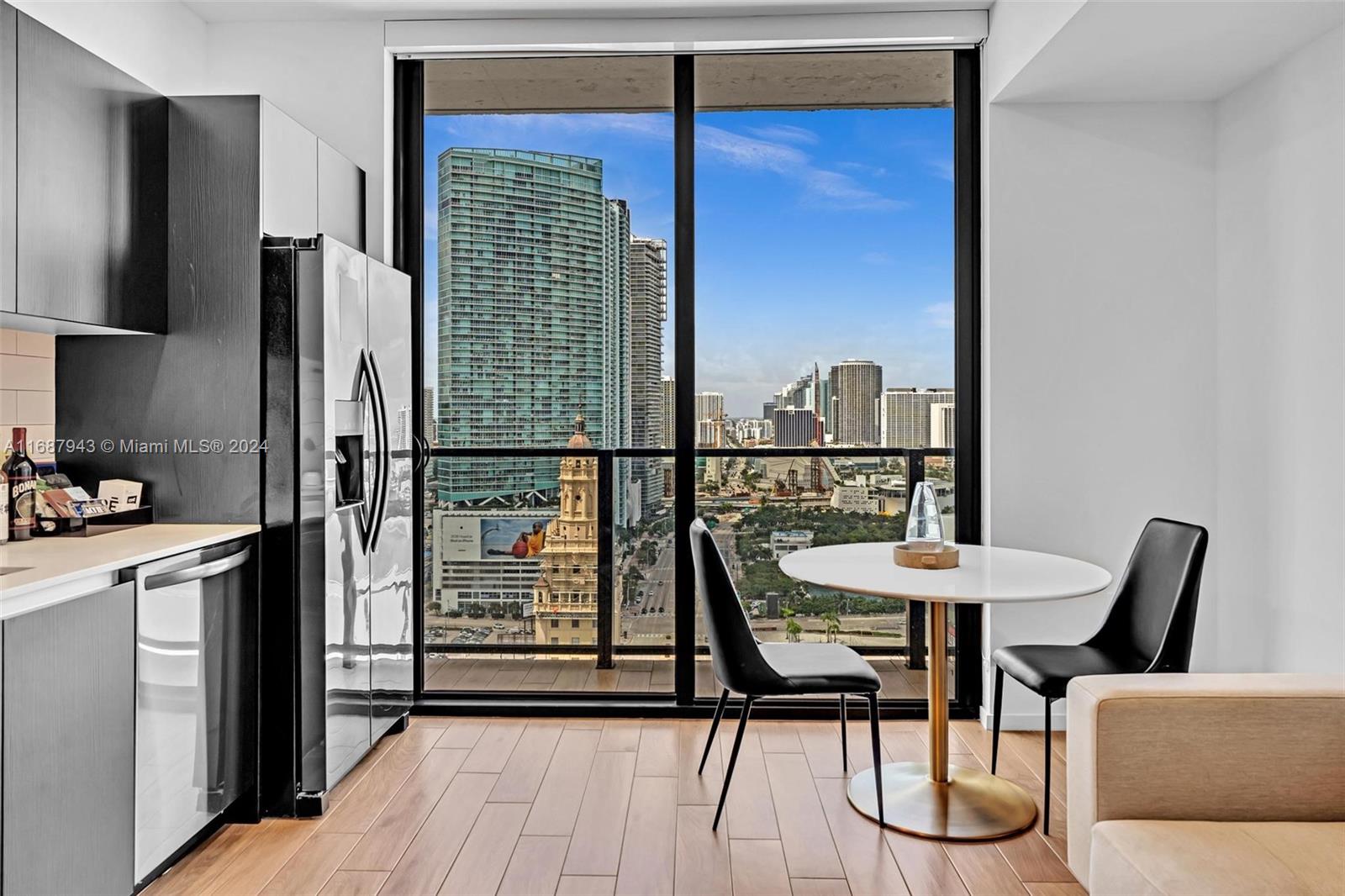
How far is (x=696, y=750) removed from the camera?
3072 millimetres

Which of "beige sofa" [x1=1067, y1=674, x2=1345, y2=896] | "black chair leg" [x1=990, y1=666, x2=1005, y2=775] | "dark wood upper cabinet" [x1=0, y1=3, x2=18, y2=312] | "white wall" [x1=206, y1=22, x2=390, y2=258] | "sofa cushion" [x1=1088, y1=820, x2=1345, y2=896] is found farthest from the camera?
"white wall" [x1=206, y1=22, x2=390, y2=258]

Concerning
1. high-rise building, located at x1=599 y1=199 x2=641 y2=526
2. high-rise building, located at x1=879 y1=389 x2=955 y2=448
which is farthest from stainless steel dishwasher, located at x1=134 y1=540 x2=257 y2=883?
high-rise building, located at x1=879 y1=389 x2=955 y2=448

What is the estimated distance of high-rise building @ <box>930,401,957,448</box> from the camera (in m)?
3.49

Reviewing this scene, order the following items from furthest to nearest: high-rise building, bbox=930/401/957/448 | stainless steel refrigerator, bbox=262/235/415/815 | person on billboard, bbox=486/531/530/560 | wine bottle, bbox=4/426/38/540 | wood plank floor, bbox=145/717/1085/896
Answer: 1. person on billboard, bbox=486/531/530/560
2. high-rise building, bbox=930/401/957/448
3. stainless steel refrigerator, bbox=262/235/415/815
4. wine bottle, bbox=4/426/38/540
5. wood plank floor, bbox=145/717/1085/896

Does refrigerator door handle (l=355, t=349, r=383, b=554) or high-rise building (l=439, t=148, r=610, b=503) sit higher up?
high-rise building (l=439, t=148, r=610, b=503)

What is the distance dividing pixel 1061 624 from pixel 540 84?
296cm

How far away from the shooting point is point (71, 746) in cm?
186

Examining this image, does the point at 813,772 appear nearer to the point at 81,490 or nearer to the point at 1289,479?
the point at 1289,479

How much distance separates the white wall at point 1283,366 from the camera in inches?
101

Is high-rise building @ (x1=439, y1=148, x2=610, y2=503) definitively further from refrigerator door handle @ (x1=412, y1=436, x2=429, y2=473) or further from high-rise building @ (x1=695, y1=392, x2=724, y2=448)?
high-rise building @ (x1=695, y1=392, x2=724, y2=448)

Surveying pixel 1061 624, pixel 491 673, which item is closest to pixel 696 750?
pixel 491 673

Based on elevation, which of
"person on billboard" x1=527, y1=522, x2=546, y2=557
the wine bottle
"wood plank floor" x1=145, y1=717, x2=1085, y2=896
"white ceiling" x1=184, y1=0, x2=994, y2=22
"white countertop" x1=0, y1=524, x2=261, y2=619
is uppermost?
→ "white ceiling" x1=184, y1=0, x2=994, y2=22

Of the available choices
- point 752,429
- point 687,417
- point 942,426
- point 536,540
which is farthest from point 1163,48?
point 536,540

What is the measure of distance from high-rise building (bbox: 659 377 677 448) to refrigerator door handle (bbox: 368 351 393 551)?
1.11 meters
